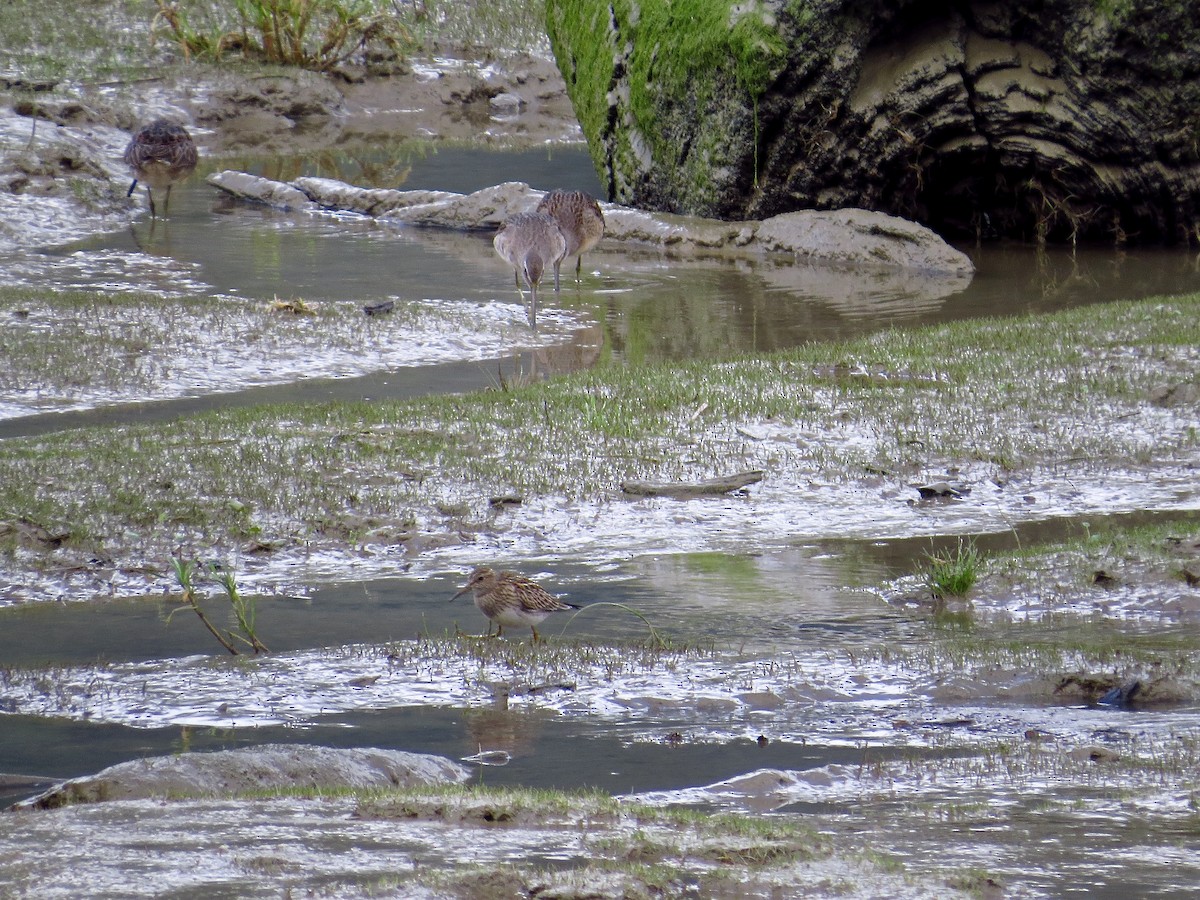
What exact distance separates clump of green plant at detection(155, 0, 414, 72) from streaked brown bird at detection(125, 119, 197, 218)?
757cm

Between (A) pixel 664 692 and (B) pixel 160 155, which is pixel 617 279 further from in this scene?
(A) pixel 664 692

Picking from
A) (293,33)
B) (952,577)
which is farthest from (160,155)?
(952,577)

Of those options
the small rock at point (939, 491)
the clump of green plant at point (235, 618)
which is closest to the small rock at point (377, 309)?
the small rock at point (939, 491)

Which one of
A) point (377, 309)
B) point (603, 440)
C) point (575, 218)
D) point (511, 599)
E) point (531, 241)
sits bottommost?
point (511, 599)

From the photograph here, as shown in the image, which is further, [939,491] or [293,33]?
[293,33]

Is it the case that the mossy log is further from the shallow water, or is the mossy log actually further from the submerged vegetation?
the shallow water

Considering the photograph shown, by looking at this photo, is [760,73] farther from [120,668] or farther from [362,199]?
[120,668]

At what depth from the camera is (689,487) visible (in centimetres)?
787

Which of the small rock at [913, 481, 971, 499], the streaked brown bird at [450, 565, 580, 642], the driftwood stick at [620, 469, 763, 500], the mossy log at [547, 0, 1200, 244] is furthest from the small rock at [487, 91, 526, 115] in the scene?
the streaked brown bird at [450, 565, 580, 642]

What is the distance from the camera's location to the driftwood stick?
7855 millimetres

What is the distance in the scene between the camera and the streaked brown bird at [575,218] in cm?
1447

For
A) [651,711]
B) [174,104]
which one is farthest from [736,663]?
[174,104]

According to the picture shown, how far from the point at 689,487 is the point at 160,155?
34.4 feet

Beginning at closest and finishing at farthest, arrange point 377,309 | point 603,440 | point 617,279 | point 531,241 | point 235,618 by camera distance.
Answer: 1. point 235,618
2. point 603,440
3. point 377,309
4. point 531,241
5. point 617,279
